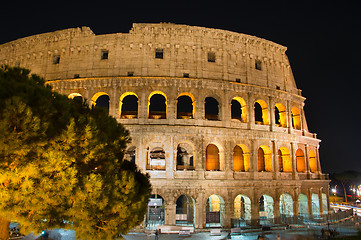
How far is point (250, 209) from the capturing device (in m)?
21.9

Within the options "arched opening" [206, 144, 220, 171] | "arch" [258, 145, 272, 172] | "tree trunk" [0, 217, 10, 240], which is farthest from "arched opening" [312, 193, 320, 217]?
"tree trunk" [0, 217, 10, 240]

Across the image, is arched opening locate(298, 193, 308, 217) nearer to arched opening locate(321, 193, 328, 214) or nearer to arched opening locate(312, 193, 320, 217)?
arched opening locate(312, 193, 320, 217)

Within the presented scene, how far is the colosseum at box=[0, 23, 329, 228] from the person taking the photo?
20797mm

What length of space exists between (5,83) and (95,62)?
618 inches

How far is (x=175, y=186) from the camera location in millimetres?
20219

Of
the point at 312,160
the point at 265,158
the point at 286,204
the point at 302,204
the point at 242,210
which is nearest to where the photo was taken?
the point at 265,158

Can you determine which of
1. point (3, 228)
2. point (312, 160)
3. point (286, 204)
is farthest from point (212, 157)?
point (3, 228)

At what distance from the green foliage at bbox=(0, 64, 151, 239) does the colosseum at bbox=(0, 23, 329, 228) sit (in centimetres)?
1050

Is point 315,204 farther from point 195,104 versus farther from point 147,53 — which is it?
point 147,53

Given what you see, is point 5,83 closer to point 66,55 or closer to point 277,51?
point 66,55

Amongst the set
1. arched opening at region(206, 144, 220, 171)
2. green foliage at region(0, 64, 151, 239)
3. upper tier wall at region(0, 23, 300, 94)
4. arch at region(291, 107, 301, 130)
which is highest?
upper tier wall at region(0, 23, 300, 94)

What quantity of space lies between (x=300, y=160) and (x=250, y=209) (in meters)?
8.76

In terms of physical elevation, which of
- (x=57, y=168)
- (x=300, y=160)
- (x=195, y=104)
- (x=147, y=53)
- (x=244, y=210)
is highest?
(x=147, y=53)

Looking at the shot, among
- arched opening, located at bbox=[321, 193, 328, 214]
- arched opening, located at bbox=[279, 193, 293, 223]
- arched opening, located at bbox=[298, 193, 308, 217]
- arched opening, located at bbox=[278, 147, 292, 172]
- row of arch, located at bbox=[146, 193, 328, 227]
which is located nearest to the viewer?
row of arch, located at bbox=[146, 193, 328, 227]
